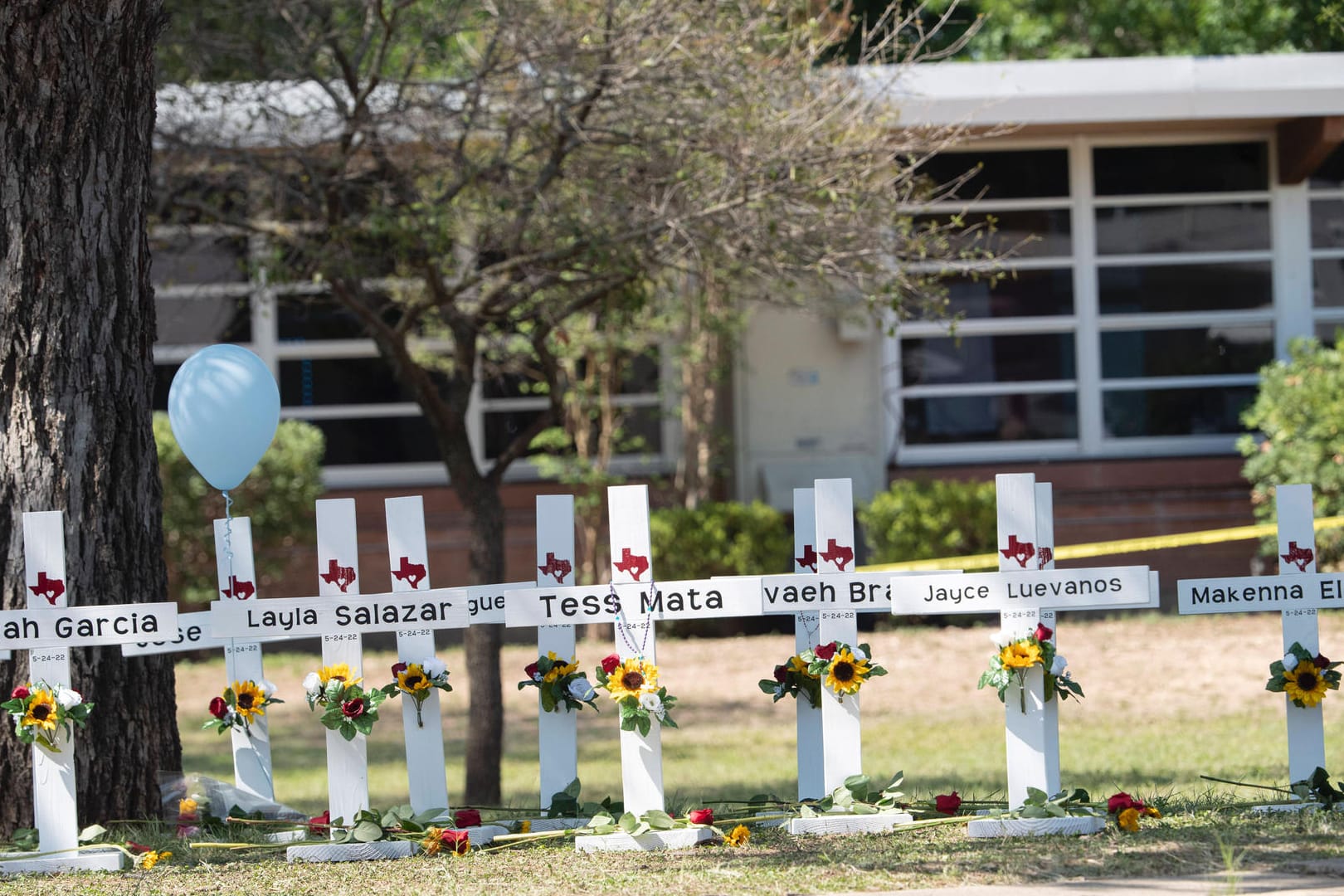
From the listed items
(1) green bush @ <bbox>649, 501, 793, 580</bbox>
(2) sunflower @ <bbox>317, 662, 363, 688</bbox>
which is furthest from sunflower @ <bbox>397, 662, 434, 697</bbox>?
(1) green bush @ <bbox>649, 501, 793, 580</bbox>

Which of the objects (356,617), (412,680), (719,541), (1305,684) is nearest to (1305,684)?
(1305,684)

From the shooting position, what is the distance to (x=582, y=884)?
3.94 meters

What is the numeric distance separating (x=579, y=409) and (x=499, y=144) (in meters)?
5.46

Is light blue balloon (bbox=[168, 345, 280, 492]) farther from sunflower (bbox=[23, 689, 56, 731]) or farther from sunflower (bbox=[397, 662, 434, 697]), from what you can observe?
sunflower (bbox=[397, 662, 434, 697])

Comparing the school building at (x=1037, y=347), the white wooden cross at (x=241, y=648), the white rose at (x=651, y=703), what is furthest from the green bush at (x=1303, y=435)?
the white wooden cross at (x=241, y=648)

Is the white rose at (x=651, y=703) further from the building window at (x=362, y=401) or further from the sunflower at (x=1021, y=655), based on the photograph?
the building window at (x=362, y=401)

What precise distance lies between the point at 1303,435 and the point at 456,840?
9.35m

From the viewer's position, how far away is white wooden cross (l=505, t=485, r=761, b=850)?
4.44 m

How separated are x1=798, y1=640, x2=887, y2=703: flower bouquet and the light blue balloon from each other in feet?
6.89

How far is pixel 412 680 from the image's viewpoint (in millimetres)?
4410

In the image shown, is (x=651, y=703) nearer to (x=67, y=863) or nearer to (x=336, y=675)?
(x=336, y=675)

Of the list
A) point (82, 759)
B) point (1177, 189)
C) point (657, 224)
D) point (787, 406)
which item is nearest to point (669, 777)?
point (657, 224)

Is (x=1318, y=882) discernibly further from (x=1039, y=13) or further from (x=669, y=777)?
(x=1039, y=13)

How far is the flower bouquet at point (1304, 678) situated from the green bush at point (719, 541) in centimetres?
746
